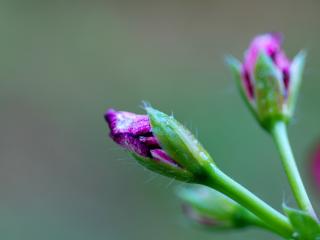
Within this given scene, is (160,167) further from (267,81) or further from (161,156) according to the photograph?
(267,81)

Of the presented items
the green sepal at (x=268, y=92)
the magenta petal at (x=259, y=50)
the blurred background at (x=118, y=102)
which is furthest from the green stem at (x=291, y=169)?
the blurred background at (x=118, y=102)

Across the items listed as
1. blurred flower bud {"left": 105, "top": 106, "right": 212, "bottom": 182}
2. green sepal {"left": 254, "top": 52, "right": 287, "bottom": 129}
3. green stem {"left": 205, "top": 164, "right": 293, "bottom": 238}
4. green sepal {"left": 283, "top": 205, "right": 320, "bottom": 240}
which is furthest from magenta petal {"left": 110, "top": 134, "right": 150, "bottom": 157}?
green sepal {"left": 254, "top": 52, "right": 287, "bottom": 129}

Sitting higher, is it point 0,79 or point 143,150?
point 0,79

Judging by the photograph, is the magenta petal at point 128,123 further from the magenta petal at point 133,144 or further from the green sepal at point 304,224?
the green sepal at point 304,224

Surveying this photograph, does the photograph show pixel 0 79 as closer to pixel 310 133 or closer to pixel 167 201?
pixel 167 201

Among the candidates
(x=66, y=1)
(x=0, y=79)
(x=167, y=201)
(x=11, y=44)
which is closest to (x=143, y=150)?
(x=167, y=201)
